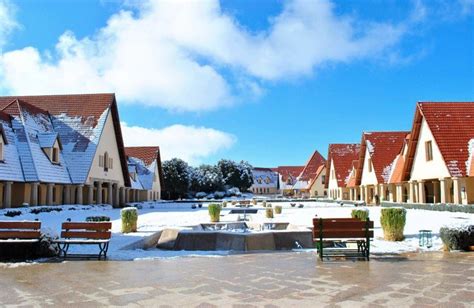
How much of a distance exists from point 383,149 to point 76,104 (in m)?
28.7

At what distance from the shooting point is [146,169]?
2357 inches

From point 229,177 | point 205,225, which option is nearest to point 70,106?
point 205,225

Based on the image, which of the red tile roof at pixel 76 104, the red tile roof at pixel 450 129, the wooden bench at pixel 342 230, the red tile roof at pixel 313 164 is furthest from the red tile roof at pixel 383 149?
the red tile roof at pixel 313 164

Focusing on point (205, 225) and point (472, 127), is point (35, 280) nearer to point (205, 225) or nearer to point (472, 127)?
point (205, 225)

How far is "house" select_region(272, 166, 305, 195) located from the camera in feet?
350

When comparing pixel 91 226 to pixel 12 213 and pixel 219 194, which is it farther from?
pixel 219 194

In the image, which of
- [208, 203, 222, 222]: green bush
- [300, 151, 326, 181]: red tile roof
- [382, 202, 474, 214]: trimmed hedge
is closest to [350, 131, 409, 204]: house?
[382, 202, 474, 214]: trimmed hedge

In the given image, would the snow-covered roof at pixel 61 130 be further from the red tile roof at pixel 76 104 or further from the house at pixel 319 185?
the house at pixel 319 185

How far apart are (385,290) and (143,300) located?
3.64 meters

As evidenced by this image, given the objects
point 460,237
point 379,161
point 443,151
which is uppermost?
point 379,161

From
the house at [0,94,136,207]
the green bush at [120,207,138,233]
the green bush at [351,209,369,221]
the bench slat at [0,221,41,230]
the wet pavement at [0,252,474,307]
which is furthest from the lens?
the house at [0,94,136,207]

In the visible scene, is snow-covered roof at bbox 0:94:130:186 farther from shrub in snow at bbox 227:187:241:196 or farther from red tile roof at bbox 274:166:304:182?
→ red tile roof at bbox 274:166:304:182

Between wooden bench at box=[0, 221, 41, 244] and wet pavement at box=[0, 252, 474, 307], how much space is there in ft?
4.02

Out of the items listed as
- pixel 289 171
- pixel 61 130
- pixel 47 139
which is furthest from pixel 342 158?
pixel 289 171
